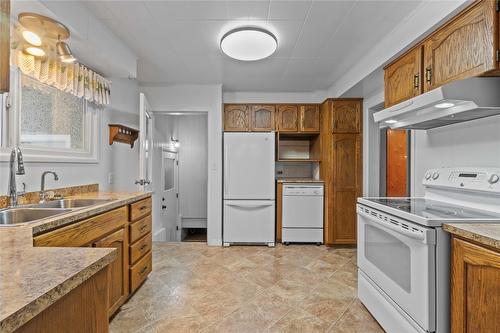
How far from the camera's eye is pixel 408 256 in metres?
1.55

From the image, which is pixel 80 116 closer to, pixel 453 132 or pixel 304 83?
pixel 304 83

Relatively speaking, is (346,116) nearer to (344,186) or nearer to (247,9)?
(344,186)

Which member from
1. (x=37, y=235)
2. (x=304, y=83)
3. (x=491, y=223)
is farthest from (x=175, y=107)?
(x=491, y=223)

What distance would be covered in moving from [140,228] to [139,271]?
0.38 metres

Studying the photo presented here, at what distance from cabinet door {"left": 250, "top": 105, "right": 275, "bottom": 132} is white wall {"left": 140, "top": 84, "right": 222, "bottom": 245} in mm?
545

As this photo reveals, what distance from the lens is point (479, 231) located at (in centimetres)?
120

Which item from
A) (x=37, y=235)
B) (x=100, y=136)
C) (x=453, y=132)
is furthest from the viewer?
(x=100, y=136)

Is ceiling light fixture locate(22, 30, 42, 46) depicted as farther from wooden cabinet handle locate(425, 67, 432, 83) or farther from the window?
wooden cabinet handle locate(425, 67, 432, 83)

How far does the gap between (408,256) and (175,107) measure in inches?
136

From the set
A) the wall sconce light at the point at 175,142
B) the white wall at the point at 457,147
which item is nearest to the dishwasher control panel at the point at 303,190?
the white wall at the point at 457,147

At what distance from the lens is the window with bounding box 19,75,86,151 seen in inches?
78.3

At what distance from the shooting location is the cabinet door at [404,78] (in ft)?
6.36

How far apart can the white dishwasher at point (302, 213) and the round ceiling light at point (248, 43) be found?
2.05m

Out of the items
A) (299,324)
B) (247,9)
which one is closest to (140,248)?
(299,324)
